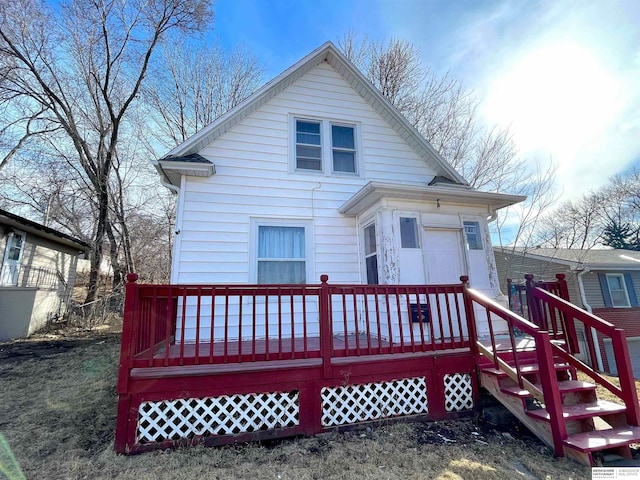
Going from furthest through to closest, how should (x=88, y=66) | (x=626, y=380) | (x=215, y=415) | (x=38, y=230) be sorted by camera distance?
(x=88, y=66) → (x=38, y=230) → (x=215, y=415) → (x=626, y=380)

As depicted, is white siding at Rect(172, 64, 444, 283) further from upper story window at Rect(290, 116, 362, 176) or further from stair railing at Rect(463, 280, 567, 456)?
stair railing at Rect(463, 280, 567, 456)

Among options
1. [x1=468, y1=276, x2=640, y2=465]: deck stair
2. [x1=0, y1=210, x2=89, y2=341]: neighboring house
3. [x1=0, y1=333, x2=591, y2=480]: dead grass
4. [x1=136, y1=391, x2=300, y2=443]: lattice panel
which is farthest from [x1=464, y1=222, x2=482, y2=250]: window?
[x1=0, y1=210, x2=89, y2=341]: neighboring house

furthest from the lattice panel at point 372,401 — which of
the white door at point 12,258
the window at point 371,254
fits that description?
the white door at point 12,258

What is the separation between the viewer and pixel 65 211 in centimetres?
1364

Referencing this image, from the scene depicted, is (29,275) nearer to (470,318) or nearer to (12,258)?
(12,258)

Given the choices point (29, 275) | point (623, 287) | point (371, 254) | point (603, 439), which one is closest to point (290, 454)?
point (603, 439)

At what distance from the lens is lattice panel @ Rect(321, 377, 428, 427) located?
362cm

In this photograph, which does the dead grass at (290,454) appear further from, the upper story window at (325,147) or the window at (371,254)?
the upper story window at (325,147)

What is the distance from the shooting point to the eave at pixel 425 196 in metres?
5.11

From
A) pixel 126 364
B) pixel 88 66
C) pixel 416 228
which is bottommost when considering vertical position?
pixel 126 364

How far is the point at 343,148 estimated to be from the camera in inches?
273

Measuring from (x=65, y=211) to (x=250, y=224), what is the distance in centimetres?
1284

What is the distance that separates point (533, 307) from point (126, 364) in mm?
5650

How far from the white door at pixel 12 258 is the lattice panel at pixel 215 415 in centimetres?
1013
